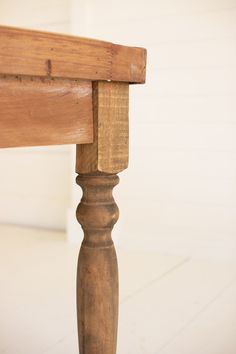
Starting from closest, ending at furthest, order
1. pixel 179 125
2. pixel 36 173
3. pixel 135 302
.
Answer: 1. pixel 135 302
2. pixel 179 125
3. pixel 36 173

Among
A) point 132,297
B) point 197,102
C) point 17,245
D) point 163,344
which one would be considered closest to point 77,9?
point 197,102

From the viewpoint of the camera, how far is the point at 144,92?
Result: 270cm

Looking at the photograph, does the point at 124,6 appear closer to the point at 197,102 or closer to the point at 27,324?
the point at 197,102

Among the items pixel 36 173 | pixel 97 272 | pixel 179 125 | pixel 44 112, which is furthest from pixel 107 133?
pixel 36 173

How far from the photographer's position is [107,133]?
1106 mm

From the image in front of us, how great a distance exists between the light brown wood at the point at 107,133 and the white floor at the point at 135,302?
0.69 m

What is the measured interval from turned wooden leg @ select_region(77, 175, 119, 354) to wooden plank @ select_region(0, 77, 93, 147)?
13 centimetres

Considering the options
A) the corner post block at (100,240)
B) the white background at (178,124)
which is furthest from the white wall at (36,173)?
the corner post block at (100,240)

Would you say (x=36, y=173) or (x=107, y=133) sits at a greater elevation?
(x=107, y=133)

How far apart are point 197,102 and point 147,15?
0.48 metres

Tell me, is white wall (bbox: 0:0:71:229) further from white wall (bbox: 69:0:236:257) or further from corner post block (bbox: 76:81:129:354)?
corner post block (bbox: 76:81:129:354)

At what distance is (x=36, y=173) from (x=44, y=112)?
2.32m

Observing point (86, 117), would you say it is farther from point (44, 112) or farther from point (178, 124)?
point (178, 124)

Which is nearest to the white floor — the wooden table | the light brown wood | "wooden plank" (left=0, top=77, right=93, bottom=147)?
the wooden table
